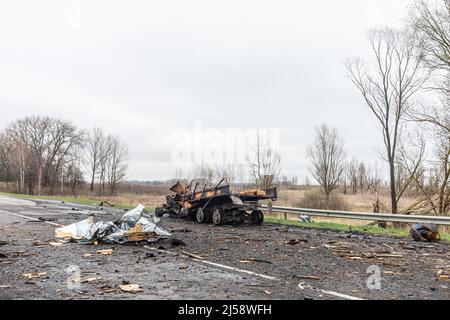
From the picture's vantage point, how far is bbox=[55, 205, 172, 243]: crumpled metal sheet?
9555 mm

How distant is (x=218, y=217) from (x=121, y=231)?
505 centimetres

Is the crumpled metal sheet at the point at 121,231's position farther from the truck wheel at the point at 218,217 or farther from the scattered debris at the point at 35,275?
the truck wheel at the point at 218,217

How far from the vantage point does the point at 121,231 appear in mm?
9758

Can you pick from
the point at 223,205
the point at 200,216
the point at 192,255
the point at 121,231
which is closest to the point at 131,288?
the point at 192,255

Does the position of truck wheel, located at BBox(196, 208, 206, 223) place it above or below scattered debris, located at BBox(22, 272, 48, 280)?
above

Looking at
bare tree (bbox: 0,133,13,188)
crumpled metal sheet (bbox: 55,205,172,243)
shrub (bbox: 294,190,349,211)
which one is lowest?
shrub (bbox: 294,190,349,211)

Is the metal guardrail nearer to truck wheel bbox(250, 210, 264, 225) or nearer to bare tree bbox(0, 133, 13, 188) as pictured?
truck wheel bbox(250, 210, 264, 225)

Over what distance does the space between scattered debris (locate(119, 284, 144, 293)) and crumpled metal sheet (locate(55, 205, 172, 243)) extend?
13.7 ft

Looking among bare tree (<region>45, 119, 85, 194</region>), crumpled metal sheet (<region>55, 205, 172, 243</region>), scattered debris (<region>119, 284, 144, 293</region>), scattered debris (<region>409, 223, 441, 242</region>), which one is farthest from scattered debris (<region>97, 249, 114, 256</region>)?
bare tree (<region>45, 119, 85, 194</region>)

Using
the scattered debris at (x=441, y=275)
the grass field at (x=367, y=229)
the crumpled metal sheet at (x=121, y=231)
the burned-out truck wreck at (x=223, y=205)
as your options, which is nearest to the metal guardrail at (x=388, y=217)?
the grass field at (x=367, y=229)

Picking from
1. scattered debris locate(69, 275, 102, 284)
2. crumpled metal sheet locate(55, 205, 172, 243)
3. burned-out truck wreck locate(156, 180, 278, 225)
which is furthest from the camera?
burned-out truck wreck locate(156, 180, 278, 225)

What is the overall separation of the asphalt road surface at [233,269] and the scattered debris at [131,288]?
0.06 meters
